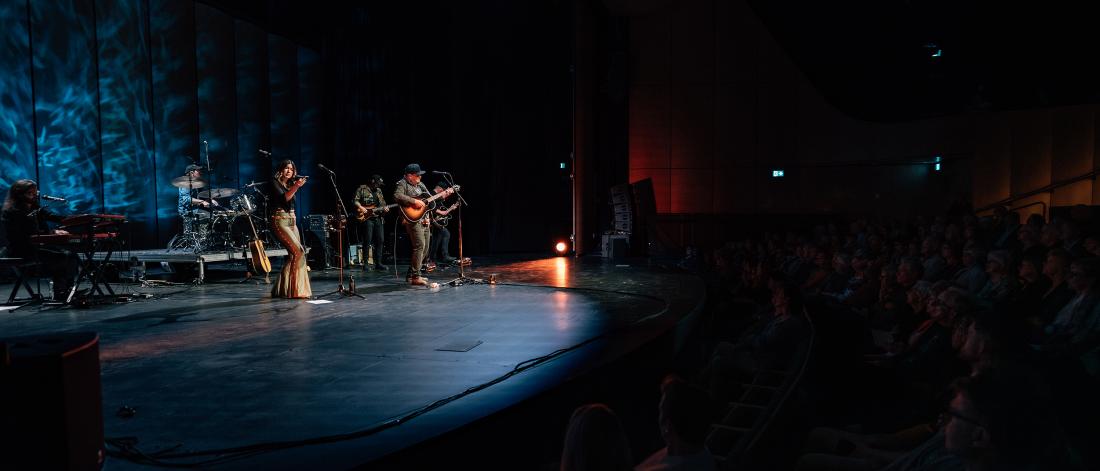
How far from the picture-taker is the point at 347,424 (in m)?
2.71

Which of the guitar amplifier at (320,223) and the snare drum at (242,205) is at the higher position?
the snare drum at (242,205)

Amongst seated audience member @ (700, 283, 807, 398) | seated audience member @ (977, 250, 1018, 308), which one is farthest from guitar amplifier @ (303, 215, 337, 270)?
seated audience member @ (977, 250, 1018, 308)

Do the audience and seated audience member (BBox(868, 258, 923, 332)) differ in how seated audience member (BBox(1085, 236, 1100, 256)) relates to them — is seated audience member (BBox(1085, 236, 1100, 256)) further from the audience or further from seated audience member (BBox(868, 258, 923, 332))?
seated audience member (BBox(868, 258, 923, 332))

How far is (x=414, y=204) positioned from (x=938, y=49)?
11134 mm

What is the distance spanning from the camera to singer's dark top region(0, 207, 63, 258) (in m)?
6.27

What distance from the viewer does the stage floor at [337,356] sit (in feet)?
8.67

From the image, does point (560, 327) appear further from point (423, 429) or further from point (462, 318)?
point (423, 429)

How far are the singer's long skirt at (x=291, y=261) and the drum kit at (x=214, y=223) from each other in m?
3.18

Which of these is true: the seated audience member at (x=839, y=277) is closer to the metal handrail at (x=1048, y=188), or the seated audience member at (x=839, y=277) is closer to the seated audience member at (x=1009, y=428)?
→ the seated audience member at (x=1009, y=428)

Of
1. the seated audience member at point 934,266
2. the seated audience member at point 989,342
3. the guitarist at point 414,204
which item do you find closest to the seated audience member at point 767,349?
the seated audience member at point 989,342

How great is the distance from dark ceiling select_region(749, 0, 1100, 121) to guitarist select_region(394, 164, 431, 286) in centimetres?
881

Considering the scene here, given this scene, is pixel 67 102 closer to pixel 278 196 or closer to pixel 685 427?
pixel 278 196

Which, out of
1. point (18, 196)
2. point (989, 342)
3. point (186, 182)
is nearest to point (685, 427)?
point (989, 342)

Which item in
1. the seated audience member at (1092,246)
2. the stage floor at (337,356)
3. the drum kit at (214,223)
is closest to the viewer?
the stage floor at (337,356)
